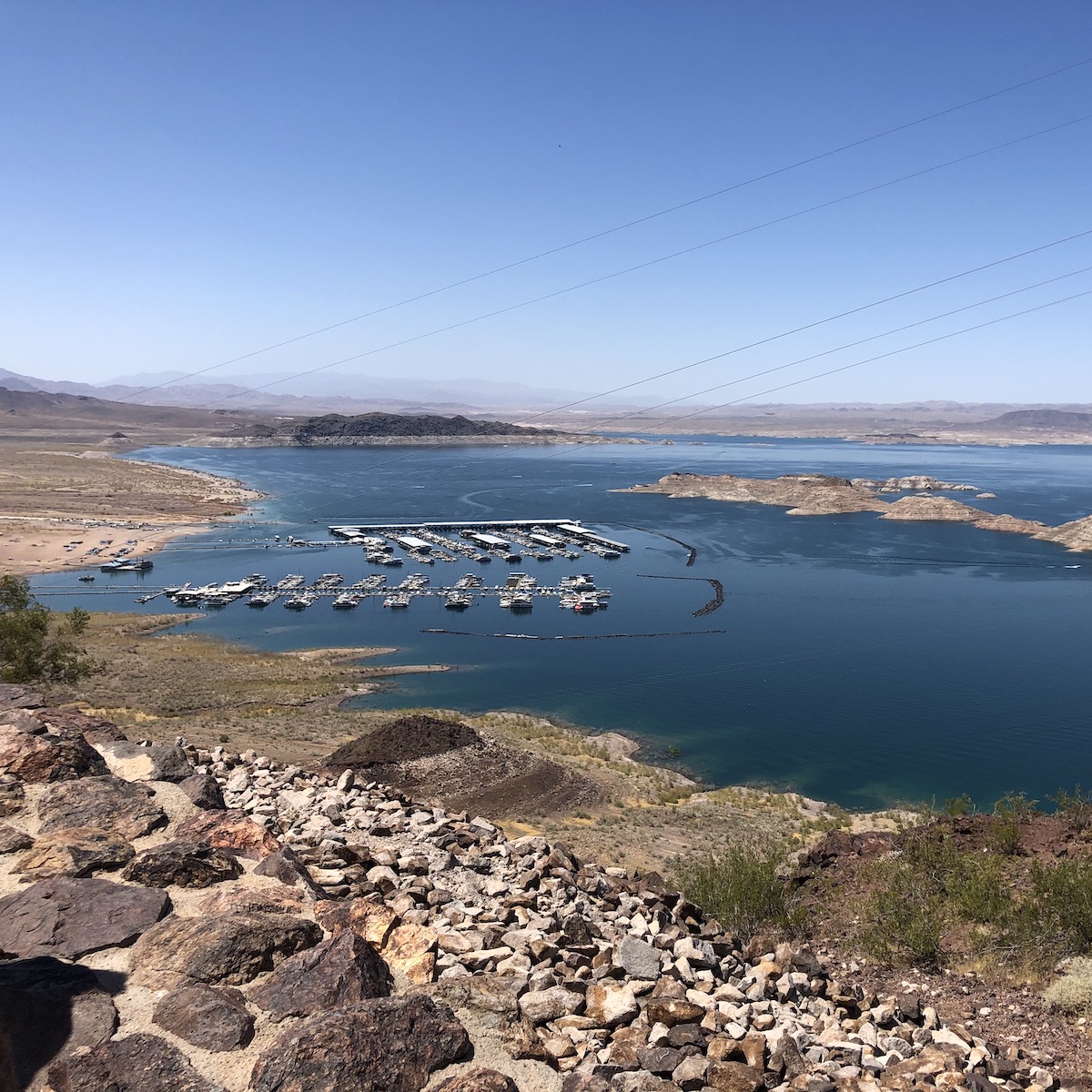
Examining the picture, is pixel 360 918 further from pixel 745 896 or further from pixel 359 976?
pixel 745 896

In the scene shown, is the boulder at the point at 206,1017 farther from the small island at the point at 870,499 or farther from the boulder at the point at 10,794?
the small island at the point at 870,499

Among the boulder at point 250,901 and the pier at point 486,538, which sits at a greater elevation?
the boulder at point 250,901

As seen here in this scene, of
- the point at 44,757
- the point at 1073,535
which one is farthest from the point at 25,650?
the point at 1073,535

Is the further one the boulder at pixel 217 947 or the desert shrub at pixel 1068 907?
the desert shrub at pixel 1068 907

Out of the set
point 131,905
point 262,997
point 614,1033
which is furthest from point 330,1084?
point 131,905

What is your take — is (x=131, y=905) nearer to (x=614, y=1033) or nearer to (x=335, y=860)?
(x=335, y=860)

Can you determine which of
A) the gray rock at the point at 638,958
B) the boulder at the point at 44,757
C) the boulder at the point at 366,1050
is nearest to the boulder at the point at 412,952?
the boulder at the point at 366,1050

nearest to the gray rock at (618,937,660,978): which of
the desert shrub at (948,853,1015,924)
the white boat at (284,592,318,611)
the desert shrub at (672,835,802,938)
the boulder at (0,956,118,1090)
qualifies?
the desert shrub at (672,835,802,938)
